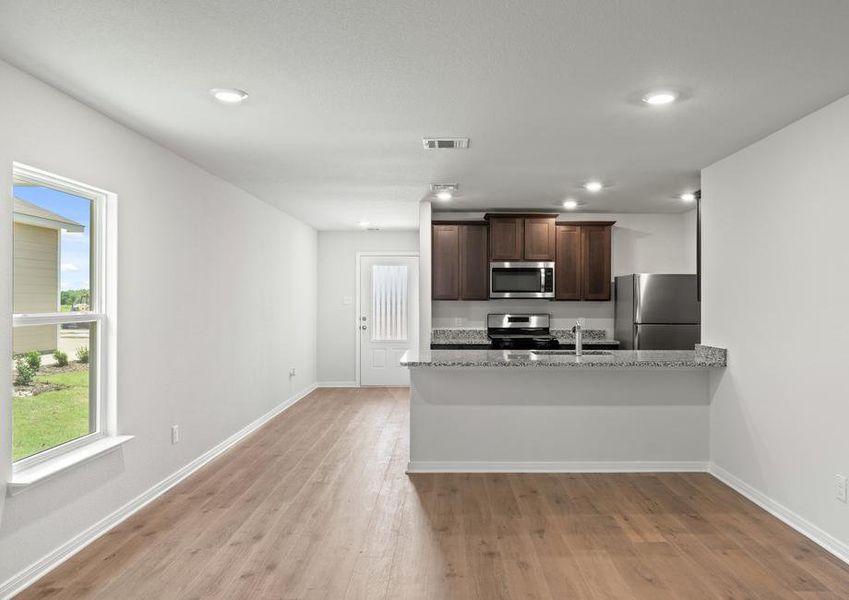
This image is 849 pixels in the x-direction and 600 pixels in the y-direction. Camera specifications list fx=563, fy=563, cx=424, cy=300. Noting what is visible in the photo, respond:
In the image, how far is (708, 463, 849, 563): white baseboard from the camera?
2966mm

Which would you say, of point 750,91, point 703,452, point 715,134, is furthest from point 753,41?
point 703,452

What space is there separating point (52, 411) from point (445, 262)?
13.9 feet

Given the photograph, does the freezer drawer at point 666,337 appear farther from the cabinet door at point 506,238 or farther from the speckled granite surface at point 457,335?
the speckled granite surface at point 457,335

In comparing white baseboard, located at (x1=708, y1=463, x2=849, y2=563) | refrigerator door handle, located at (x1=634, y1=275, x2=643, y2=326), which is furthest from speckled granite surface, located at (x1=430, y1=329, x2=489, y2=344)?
white baseboard, located at (x1=708, y1=463, x2=849, y2=563)

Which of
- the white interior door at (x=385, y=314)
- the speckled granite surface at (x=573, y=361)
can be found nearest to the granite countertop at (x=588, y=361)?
the speckled granite surface at (x=573, y=361)

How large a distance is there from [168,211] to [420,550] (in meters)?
2.81

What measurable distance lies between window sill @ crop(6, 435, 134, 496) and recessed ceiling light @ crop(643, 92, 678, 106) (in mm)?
3441

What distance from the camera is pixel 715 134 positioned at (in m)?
3.54

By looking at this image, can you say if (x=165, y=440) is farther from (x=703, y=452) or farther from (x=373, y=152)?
(x=703, y=452)

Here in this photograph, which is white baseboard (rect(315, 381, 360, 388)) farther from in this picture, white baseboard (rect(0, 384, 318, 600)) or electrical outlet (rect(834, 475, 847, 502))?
electrical outlet (rect(834, 475, 847, 502))

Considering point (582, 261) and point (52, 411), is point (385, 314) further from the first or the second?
point (52, 411)

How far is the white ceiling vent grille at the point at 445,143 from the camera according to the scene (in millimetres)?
3629

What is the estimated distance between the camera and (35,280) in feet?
9.29

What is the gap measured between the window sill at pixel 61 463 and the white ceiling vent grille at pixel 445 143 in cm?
259
